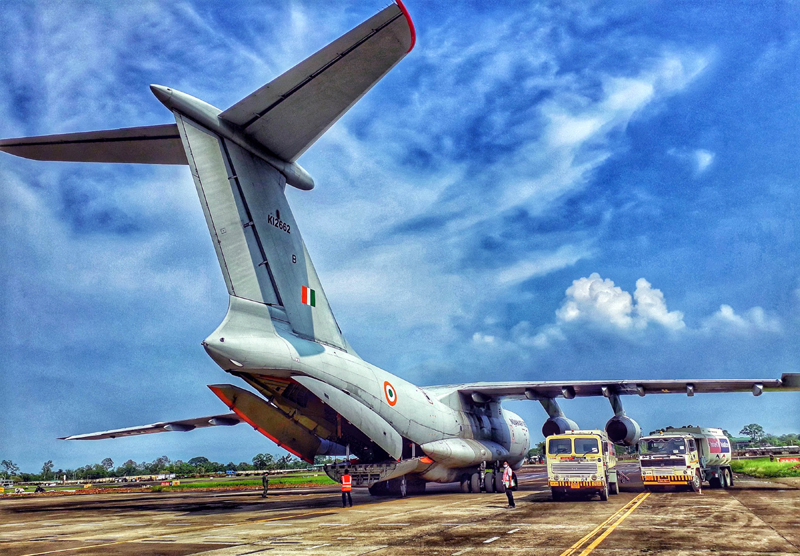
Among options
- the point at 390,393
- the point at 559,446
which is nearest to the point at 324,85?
the point at 390,393

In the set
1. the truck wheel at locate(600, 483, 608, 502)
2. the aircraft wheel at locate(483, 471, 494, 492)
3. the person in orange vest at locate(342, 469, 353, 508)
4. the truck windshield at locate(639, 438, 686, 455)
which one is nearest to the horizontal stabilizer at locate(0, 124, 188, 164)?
the person in orange vest at locate(342, 469, 353, 508)

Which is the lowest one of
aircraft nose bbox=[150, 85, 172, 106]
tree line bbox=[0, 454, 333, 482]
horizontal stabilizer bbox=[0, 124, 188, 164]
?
tree line bbox=[0, 454, 333, 482]

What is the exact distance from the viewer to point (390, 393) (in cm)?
1574

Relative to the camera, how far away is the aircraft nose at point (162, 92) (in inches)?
448

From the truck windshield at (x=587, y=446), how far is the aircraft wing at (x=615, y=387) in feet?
14.2

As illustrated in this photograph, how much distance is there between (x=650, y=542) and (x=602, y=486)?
7377 mm

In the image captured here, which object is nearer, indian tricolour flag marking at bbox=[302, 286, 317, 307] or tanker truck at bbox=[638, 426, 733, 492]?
indian tricolour flag marking at bbox=[302, 286, 317, 307]

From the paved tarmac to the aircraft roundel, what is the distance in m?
2.53

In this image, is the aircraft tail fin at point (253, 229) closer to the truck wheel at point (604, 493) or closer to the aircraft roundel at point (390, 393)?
the aircraft roundel at point (390, 393)

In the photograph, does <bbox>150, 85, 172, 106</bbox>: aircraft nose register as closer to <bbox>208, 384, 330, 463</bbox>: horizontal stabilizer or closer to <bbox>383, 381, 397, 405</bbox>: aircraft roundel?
<bbox>208, 384, 330, 463</bbox>: horizontal stabilizer

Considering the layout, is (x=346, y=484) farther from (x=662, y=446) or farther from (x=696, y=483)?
(x=696, y=483)

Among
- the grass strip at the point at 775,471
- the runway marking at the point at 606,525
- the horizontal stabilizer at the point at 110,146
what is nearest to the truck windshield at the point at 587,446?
the runway marking at the point at 606,525

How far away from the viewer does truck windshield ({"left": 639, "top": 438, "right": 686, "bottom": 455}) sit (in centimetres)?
1716

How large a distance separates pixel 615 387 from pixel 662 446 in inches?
125
